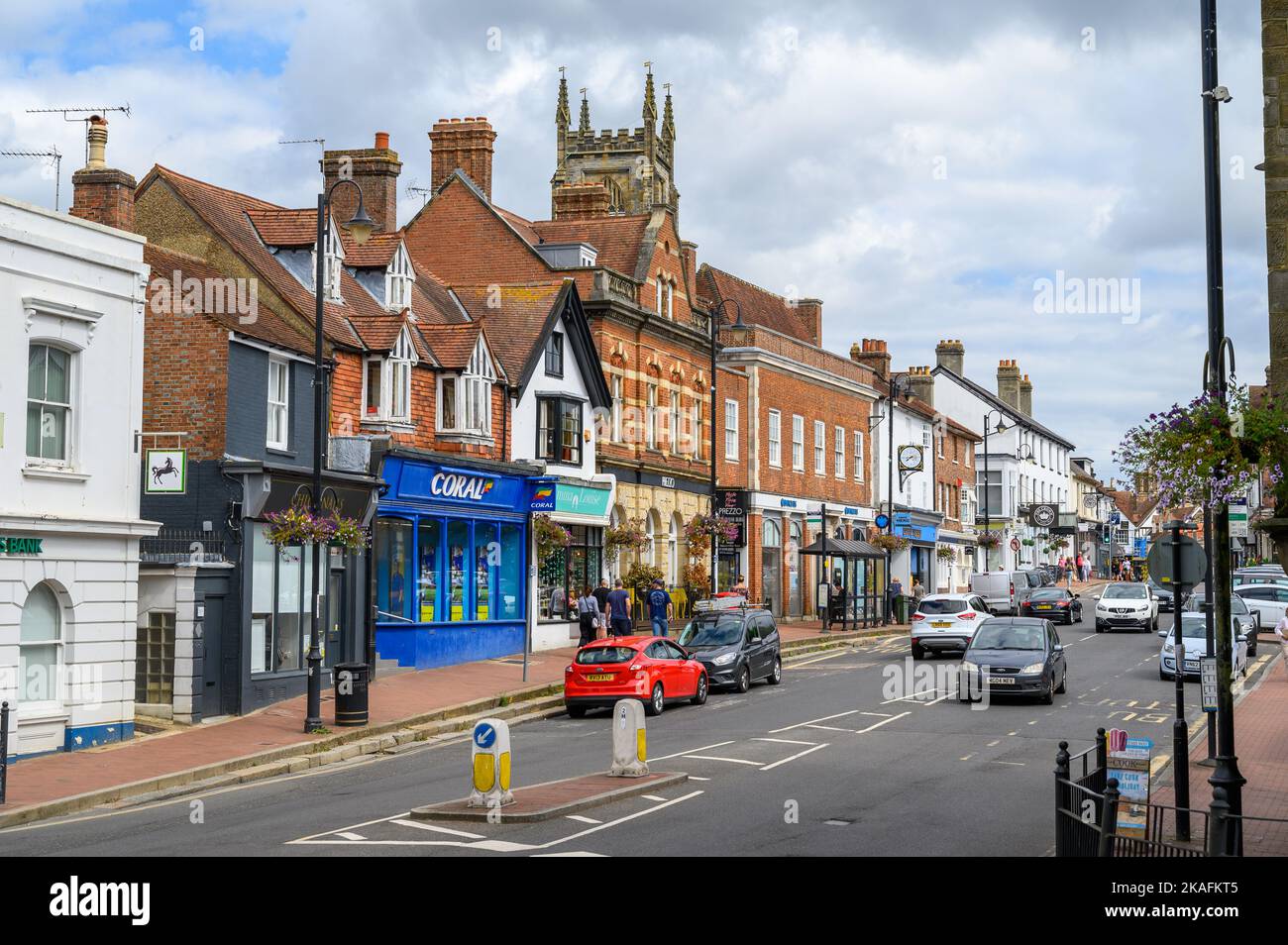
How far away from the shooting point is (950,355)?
8569 cm

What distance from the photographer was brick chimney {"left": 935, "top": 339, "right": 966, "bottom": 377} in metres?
85.6

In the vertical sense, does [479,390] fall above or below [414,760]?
above

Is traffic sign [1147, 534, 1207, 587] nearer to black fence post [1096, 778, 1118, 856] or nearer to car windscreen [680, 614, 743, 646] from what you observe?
black fence post [1096, 778, 1118, 856]

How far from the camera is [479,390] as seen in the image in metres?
34.7

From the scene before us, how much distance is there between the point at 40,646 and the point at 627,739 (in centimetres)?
920

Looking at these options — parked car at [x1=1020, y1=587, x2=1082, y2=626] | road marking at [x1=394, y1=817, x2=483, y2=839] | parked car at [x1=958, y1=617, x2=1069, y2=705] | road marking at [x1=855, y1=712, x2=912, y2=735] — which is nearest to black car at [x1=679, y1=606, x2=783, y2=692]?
parked car at [x1=958, y1=617, x2=1069, y2=705]

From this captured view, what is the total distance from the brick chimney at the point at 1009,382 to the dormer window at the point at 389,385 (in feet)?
227

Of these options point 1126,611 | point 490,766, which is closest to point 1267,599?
point 1126,611

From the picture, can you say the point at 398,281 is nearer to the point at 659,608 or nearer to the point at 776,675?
the point at 659,608

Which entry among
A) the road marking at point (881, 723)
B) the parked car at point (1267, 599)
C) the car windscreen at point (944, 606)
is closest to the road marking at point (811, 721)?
the road marking at point (881, 723)
